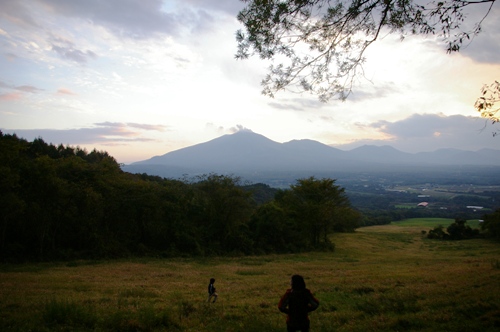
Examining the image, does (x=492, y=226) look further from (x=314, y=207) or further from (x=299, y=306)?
(x=299, y=306)

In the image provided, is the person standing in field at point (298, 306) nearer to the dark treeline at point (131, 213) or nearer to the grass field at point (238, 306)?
the grass field at point (238, 306)

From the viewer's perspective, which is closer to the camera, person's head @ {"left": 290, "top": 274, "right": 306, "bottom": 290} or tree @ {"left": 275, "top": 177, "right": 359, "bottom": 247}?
person's head @ {"left": 290, "top": 274, "right": 306, "bottom": 290}

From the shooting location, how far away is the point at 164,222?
30922 mm

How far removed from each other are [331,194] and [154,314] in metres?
34.4

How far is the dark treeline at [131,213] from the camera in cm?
2277

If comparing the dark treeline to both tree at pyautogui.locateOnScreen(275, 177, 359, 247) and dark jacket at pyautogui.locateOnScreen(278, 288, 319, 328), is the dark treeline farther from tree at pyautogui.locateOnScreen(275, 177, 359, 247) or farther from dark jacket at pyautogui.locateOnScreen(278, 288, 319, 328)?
dark jacket at pyautogui.locateOnScreen(278, 288, 319, 328)

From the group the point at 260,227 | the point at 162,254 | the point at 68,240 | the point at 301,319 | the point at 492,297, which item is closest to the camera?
the point at 301,319

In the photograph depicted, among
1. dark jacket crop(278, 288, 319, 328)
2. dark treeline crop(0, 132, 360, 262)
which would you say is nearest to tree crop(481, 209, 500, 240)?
dark treeline crop(0, 132, 360, 262)

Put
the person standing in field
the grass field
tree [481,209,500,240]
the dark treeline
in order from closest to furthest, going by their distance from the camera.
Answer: the person standing in field, the grass field, the dark treeline, tree [481,209,500,240]

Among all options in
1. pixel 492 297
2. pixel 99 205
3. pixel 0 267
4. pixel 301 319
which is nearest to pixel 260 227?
pixel 99 205

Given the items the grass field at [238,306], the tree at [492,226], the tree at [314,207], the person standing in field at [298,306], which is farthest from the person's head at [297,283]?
the tree at [492,226]

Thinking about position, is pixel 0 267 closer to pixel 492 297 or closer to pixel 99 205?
pixel 99 205

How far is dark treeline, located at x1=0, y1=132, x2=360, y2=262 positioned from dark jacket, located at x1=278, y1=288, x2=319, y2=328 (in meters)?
22.6

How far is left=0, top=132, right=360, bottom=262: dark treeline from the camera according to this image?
2277 centimetres
